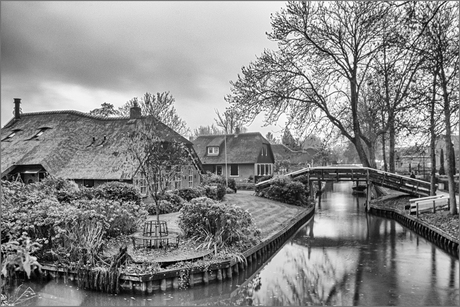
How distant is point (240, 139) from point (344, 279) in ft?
99.5

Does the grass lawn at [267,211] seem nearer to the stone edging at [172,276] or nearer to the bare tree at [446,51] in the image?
the stone edging at [172,276]

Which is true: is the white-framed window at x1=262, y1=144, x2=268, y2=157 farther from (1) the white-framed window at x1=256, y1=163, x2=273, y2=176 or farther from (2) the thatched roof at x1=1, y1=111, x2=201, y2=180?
(2) the thatched roof at x1=1, y1=111, x2=201, y2=180

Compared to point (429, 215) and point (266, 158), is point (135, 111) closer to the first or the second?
point (429, 215)

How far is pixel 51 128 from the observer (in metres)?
24.5

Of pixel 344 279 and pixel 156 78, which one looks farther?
pixel 156 78

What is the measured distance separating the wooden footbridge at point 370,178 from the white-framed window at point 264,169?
36.0 feet

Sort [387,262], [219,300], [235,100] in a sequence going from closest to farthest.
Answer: [219,300] → [387,262] → [235,100]

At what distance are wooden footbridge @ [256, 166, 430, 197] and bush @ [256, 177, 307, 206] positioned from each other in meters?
0.89

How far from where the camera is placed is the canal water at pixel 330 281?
28.4ft

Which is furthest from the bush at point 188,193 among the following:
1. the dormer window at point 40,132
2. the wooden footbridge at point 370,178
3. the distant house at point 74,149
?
the dormer window at point 40,132

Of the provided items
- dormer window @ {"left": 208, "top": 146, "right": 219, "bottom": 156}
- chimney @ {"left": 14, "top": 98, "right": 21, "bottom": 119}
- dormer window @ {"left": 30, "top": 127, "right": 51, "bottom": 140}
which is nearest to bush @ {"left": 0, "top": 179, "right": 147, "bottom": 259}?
dormer window @ {"left": 30, "top": 127, "right": 51, "bottom": 140}

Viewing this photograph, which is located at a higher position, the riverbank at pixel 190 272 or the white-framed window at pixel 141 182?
the white-framed window at pixel 141 182

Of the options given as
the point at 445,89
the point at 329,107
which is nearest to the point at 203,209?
the point at 445,89

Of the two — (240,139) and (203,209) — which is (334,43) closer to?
(203,209)
